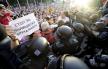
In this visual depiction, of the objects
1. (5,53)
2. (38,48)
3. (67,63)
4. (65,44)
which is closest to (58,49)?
(65,44)

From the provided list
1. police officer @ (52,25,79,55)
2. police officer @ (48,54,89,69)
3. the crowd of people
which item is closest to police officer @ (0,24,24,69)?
the crowd of people

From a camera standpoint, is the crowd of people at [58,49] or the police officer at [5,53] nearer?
the crowd of people at [58,49]

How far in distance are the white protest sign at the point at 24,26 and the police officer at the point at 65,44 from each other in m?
1.19

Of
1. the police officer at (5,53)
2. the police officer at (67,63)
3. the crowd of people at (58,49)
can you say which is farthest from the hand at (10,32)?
the police officer at (67,63)

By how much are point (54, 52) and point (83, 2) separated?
8472 mm

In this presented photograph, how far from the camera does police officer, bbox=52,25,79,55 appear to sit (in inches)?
198

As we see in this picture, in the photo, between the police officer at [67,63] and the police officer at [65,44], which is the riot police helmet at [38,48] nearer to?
the police officer at [65,44]

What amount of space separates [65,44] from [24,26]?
1.49m

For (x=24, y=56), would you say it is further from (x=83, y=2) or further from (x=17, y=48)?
(x=83, y=2)

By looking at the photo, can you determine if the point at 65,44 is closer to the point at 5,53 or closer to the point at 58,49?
the point at 58,49

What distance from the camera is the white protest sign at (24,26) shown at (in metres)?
6.22

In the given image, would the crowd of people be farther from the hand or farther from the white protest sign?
the white protest sign

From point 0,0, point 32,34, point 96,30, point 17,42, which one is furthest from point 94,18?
point 0,0

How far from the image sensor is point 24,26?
638 cm
